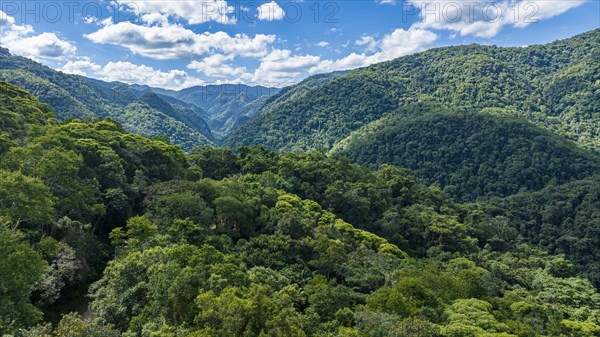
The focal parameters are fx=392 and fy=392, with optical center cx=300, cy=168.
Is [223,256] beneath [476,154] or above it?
beneath

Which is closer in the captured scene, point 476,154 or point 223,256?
point 223,256

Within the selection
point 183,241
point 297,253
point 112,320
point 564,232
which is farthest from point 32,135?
point 564,232

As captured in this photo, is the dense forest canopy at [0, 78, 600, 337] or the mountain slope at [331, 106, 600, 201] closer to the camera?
the dense forest canopy at [0, 78, 600, 337]

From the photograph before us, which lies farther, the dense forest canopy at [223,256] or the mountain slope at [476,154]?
the mountain slope at [476,154]
